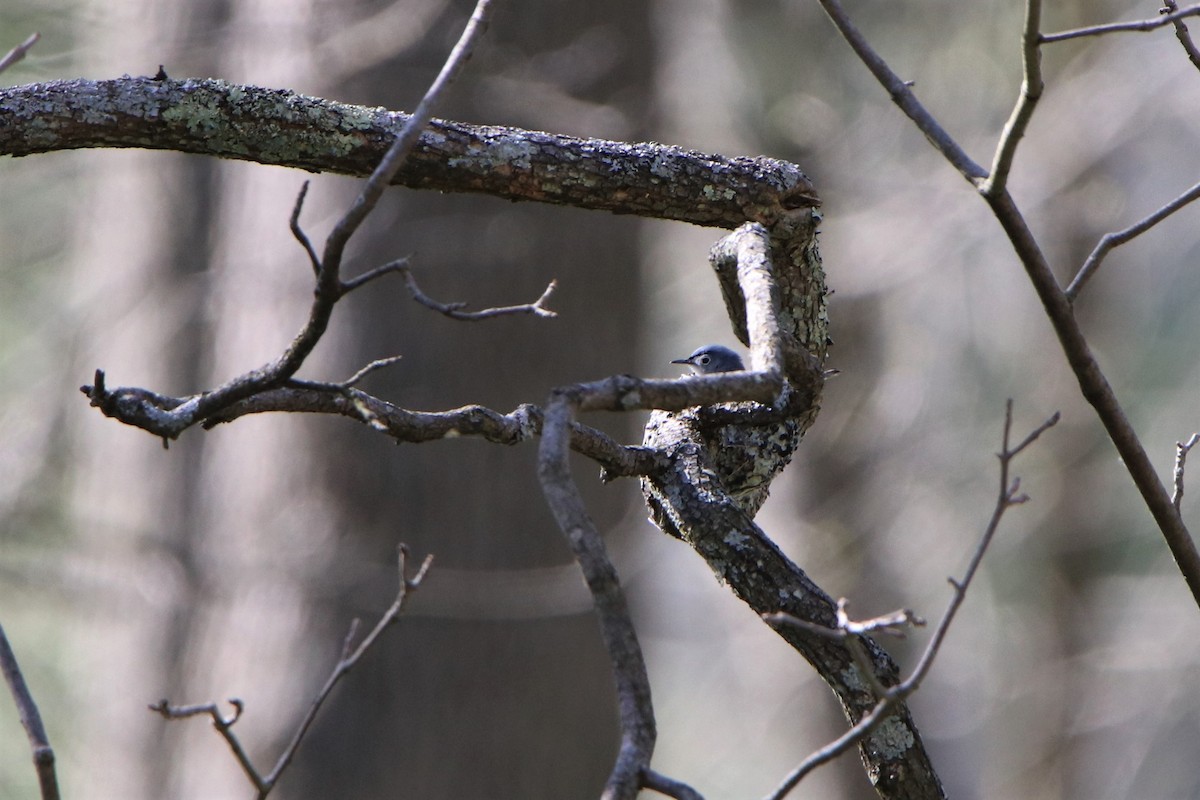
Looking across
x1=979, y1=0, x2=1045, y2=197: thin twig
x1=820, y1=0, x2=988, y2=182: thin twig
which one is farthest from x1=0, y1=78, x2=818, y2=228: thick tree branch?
x1=979, y1=0, x2=1045, y2=197: thin twig

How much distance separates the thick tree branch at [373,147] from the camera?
1173 millimetres

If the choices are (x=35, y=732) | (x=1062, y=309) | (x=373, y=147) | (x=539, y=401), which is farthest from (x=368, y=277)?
(x=539, y=401)

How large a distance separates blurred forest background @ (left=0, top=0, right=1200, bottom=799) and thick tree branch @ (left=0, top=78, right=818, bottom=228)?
8.34 ft

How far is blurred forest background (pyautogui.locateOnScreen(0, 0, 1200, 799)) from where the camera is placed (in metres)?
3.81

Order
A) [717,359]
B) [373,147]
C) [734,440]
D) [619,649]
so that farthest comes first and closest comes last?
[717,359] < [734,440] < [373,147] < [619,649]

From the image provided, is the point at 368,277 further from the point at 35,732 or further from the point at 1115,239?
the point at 1115,239

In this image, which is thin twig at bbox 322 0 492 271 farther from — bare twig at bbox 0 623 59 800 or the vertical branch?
bare twig at bbox 0 623 59 800

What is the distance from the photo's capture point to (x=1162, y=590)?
31.1 feet

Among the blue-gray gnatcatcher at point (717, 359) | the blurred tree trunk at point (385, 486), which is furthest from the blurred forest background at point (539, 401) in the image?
the blue-gray gnatcatcher at point (717, 359)

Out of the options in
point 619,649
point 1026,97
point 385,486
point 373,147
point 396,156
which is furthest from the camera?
point 385,486

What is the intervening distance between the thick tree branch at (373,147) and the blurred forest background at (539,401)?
254 centimetres

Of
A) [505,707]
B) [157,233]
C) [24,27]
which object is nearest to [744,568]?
[505,707]

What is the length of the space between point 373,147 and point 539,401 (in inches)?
108

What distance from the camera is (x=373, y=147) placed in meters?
1.25
